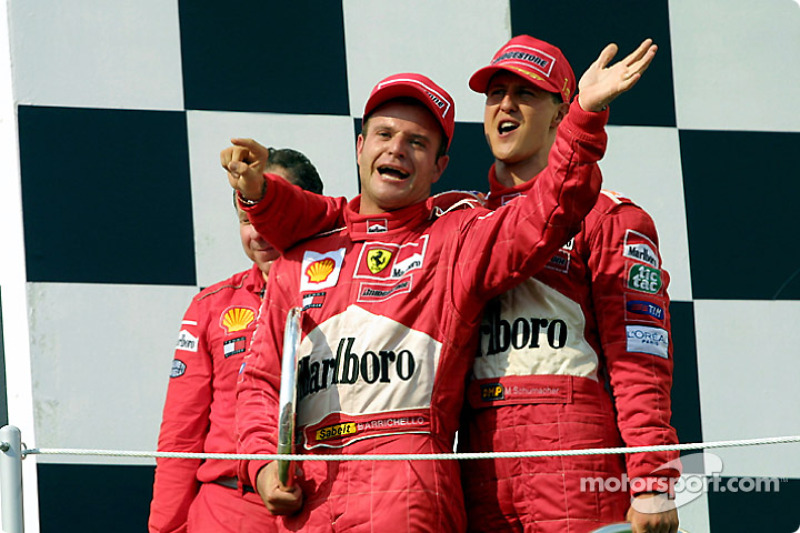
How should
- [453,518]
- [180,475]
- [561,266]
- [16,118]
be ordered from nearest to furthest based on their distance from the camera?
[453,518] → [561,266] → [180,475] → [16,118]

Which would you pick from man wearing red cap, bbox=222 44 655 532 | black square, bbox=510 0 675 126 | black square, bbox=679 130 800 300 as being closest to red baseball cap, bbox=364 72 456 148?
man wearing red cap, bbox=222 44 655 532

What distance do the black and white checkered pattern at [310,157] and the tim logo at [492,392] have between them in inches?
41.7

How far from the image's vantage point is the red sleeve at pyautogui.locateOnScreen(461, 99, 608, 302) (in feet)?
6.42

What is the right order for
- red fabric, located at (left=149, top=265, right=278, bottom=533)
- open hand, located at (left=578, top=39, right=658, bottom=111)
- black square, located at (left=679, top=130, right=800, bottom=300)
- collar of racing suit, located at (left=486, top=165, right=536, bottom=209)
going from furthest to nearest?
black square, located at (left=679, top=130, right=800, bottom=300) < red fabric, located at (left=149, top=265, right=278, bottom=533) < collar of racing suit, located at (left=486, top=165, right=536, bottom=209) < open hand, located at (left=578, top=39, right=658, bottom=111)

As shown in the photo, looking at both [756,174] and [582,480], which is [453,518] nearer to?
[582,480]

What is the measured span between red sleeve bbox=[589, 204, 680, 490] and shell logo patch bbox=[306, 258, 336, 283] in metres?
0.48

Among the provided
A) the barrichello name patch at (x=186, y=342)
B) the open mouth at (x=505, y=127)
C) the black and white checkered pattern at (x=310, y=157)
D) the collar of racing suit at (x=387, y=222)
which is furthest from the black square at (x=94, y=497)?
the open mouth at (x=505, y=127)

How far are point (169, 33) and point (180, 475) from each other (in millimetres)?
1139

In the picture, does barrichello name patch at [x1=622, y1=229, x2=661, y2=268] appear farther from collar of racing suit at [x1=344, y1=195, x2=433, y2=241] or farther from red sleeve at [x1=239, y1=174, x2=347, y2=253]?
red sleeve at [x1=239, y1=174, x2=347, y2=253]

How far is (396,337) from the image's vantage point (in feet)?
6.77

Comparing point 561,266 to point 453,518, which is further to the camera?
point 561,266

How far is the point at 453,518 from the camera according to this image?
2002 mm

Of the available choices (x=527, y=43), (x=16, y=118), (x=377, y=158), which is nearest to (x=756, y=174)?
(x=527, y=43)

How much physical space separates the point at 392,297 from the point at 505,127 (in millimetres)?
451
